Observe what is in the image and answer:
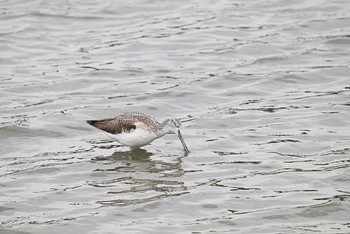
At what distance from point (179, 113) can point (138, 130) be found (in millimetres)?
1995

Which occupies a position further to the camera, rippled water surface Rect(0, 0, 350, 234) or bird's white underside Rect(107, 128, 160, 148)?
bird's white underside Rect(107, 128, 160, 148)

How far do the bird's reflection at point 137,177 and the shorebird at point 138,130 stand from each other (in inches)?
9.2

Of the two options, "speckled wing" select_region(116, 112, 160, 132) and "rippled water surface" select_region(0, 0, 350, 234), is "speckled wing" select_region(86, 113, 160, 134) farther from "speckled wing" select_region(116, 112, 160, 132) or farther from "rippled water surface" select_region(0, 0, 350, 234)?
"rippled water surface" select_region(0, 0, 350, 234)

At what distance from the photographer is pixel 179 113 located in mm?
15156

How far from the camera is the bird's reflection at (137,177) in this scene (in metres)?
11.6

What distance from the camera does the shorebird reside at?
1326 cm

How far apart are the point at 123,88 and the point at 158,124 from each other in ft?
9.98

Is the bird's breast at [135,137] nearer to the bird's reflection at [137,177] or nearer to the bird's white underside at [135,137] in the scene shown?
the bird's white underside at [135,137]

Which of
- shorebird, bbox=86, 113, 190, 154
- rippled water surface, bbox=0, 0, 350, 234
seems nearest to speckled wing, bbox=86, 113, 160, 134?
shorebird, bbox=86, 113, 190, 154

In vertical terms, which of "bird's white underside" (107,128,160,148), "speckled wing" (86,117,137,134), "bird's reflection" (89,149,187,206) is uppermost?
"speckled wing" (86,117,137,134)

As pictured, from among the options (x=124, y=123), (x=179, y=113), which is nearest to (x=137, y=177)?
(x=124, y=123)

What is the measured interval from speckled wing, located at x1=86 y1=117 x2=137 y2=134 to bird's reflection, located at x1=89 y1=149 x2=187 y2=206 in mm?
357

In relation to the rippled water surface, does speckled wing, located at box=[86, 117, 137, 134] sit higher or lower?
higher

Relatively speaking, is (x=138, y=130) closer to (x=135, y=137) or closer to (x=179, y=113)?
(x=135, y=137)
